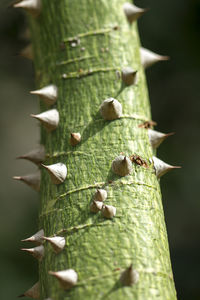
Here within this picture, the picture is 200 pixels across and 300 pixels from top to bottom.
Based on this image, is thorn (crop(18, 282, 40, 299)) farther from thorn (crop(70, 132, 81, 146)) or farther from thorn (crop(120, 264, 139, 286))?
thorn (crop(70, 132, 81, 146))

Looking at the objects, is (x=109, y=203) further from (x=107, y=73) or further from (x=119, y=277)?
(x=107, y=73)

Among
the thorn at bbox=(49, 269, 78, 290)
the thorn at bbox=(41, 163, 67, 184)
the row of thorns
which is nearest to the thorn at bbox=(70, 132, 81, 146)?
the row of thorns

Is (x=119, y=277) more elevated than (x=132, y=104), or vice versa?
(x=132, y=104)

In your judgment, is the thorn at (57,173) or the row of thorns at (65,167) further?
the thorn at (57,173)

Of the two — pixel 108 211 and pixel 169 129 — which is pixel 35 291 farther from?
pixel 169 129

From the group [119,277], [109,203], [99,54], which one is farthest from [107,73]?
[119,277]

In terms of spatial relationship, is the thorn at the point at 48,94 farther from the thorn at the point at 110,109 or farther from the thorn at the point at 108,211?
the thorn at the point at 108,211

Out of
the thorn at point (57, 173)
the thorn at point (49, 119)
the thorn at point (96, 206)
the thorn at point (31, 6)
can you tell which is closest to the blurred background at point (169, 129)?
the thorn at point (31, 6)

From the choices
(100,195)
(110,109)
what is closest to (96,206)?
(100,195)
